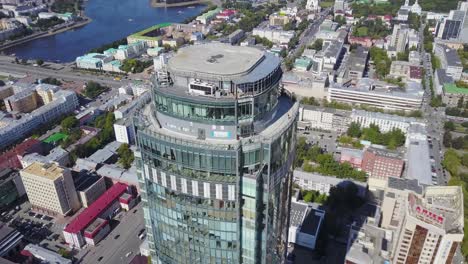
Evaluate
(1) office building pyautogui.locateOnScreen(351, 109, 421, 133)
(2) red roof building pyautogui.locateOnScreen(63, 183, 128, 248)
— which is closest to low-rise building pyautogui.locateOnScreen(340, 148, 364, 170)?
(1) office building pyautogui.locateOnScreen(351, 109, 421, 133)

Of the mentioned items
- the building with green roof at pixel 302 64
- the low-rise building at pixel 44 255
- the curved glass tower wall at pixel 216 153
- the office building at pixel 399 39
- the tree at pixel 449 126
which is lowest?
the low-rise building at pixel 44 255

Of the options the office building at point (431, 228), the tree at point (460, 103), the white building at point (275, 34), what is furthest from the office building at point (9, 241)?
the white building at point (275, 34)

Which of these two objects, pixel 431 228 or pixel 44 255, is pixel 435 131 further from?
pixel 44 255

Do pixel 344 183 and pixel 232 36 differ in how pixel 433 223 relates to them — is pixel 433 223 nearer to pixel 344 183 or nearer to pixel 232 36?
pixel 344 183

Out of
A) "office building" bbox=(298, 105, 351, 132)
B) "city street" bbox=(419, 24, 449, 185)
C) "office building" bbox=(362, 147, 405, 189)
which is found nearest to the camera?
"office building" bbox=(362, 147, 405, 189)

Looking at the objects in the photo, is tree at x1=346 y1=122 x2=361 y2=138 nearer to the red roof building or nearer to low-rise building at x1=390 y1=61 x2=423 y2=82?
low-rise building at x1=390 y1=61 x2=423 y2=82

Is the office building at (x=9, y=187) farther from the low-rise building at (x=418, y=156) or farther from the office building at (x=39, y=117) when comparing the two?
the low-rise building at (x=418, y=156)

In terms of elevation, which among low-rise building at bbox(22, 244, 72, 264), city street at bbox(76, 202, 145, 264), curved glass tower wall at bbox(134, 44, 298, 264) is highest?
curved glass tower wall at bbox(134, 44, 298, 264)
